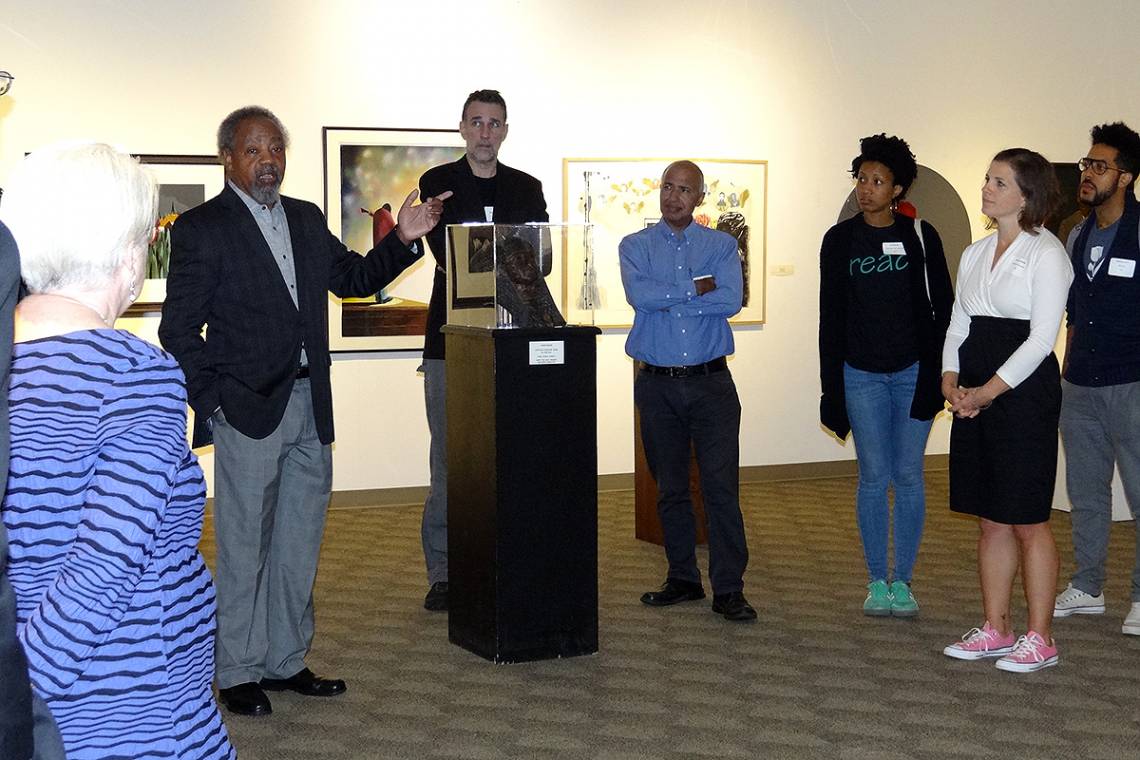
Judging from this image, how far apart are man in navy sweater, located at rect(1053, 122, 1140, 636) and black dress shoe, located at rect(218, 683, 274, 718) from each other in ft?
11.9

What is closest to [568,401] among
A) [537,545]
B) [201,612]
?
[537,545]

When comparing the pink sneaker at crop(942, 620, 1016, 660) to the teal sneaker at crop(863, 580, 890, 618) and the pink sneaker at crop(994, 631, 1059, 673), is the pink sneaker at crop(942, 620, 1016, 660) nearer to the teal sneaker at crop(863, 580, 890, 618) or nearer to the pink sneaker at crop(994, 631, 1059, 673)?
the pink sneaker at crop(994, 631, 1059, 673)

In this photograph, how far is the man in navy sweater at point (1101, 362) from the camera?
5672 millimetres

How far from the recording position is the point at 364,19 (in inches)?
347

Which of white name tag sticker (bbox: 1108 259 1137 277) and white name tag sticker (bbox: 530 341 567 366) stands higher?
white name tag sticker (bbox: 1108 259 1137 277)

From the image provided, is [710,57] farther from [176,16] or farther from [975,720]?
[975,720]

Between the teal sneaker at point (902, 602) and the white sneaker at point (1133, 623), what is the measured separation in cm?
89

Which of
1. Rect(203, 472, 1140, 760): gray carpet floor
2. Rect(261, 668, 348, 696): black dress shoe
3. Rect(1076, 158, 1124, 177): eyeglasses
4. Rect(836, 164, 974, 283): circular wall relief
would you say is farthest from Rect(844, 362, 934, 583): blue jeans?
Rect(836, 164, 974, 283): circular wall relief

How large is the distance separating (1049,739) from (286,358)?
9.56 ft

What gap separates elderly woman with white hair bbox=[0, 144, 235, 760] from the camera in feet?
6.04

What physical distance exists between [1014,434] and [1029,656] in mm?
888

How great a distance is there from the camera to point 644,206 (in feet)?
31.4

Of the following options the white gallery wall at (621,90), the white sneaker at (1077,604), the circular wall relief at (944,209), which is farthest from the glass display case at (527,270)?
the circular wall relief at (944,209)

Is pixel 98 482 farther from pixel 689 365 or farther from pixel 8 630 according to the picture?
pixel 689 365
